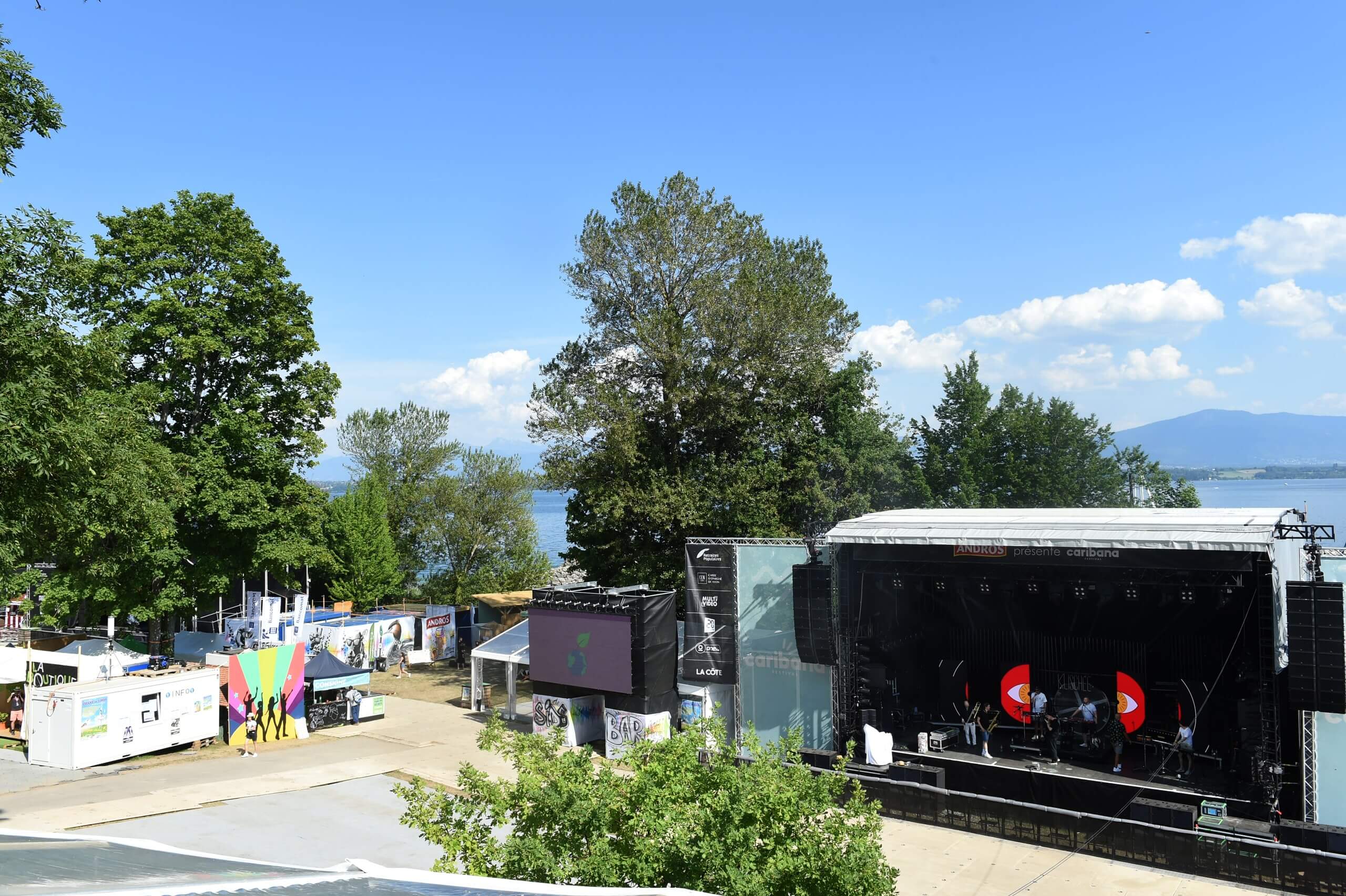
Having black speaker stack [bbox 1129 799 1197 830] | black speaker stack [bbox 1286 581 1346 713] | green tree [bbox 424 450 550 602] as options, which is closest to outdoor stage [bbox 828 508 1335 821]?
black speaker stack [bbox 1286 581 1346 713]

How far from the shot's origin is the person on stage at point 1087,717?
19.1 metres

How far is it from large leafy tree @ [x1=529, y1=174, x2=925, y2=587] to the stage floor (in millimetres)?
11152

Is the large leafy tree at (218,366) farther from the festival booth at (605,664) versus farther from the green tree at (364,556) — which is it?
the green tree at (364,556)

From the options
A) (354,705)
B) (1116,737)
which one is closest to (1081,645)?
(1116,737)

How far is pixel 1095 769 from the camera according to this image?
18.2m

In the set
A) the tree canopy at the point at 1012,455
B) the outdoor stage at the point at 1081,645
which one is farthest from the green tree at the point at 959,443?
the outdoor stage at the point at 1081,645

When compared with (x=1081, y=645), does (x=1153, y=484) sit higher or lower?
higher

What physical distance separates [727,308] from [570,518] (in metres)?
9.83

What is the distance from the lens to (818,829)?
823 centimetres

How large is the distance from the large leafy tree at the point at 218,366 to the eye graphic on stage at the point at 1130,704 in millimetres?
24638

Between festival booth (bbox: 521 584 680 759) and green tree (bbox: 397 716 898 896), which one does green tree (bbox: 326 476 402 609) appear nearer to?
festival booth (bbox: 521 584 680 759)

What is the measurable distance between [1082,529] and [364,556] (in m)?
37.9

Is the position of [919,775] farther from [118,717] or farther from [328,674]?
[118,717]

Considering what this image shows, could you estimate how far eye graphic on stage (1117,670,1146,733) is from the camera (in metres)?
18.9
